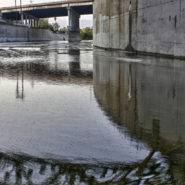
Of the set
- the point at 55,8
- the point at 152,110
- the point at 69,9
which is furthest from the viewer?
the point at 55,8

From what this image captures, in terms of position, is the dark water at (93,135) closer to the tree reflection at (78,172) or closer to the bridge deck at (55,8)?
the tree reflection at (78,172)

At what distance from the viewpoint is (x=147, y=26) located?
28500 mm

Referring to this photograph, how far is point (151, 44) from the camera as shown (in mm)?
27297

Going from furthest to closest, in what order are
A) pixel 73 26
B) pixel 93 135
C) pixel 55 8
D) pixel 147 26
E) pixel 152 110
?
pixel 55 8
pixel 73 26
pixel 147 26
pixel 152 110
pixel 93 135

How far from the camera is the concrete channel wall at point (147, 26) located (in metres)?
21.8

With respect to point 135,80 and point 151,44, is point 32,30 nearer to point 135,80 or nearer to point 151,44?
point 151,44

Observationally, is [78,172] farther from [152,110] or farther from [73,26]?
[73,26]

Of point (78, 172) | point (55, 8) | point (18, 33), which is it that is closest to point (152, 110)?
point (78, 172)

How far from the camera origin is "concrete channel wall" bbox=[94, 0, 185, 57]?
2184 cm

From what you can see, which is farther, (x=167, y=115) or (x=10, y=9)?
(x=10, y=9)

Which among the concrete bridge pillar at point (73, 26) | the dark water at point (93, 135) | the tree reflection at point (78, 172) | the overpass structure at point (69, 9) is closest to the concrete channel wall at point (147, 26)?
the dark water at point (93, 135)

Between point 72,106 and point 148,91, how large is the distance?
2813 millimetres

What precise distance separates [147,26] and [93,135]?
24267 millimetres

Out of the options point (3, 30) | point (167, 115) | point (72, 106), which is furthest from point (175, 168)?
point (3, 30)
